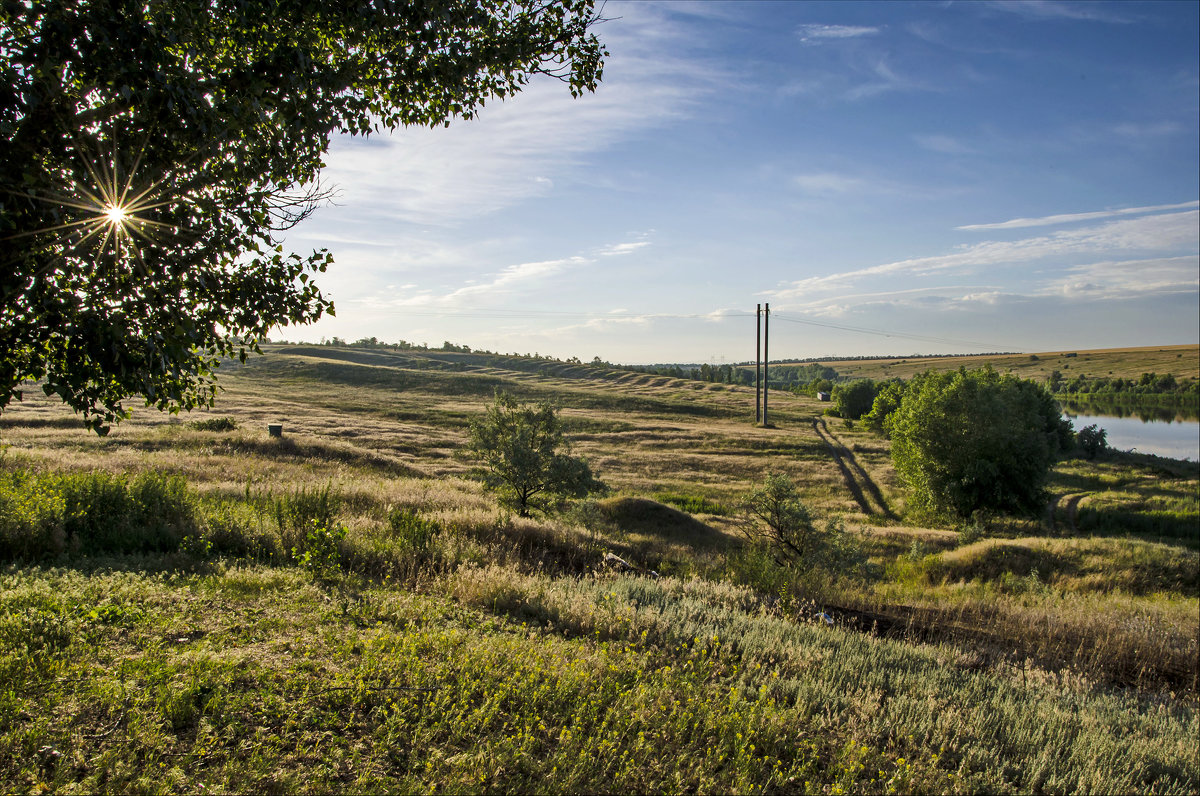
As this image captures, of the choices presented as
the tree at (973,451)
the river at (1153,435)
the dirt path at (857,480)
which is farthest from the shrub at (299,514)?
the river at (1153,435)

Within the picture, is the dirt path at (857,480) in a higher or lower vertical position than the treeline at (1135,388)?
lower

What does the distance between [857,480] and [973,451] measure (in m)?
12.7

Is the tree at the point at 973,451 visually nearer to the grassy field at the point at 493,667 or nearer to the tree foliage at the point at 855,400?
the grassy field at the point at 493,667

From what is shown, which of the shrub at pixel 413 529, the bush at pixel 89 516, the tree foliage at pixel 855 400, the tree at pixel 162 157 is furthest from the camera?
the tree foliage at pixel 855 400

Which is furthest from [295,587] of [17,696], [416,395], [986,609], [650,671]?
[416,395]

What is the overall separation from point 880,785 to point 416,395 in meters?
73.0

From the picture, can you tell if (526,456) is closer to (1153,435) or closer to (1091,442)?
(1091,442)

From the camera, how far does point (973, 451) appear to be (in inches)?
1439

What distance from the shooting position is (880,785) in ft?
14.0

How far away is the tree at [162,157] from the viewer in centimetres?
366

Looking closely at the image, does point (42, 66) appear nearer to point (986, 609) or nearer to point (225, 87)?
point (225, 87)

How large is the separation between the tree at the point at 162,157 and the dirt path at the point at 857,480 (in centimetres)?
4022

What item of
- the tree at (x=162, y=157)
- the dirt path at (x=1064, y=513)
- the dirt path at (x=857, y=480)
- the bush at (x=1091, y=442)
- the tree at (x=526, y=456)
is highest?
the tree at (x=162, y=157)

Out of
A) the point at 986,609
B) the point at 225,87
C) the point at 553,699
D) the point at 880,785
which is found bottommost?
the point at 986,609
